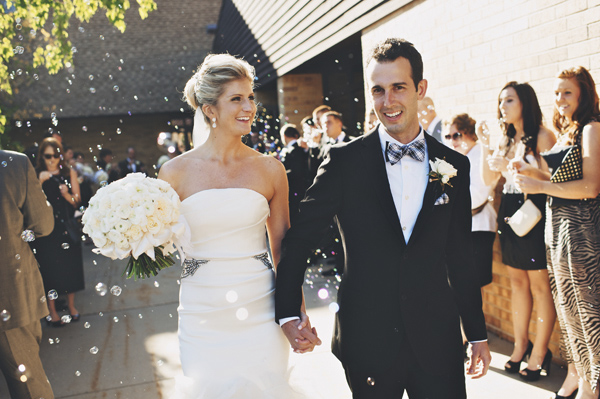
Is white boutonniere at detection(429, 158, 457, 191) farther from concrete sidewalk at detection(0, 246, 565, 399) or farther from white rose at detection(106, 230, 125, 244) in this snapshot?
white rose at detection(106, 230, 125, 244)

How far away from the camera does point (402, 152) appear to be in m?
2.28

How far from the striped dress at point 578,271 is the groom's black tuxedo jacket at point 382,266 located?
1397 millimetres

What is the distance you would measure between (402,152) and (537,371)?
9.06ft

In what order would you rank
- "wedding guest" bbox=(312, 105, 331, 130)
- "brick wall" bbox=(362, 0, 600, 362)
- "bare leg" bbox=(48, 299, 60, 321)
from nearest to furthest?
"brick wall" bbox=(362, 0, 600, 362) < "bare leg" bbox=(48, 299, 60, 321) < "wedding guest" bbox=(312, 105, 331, 130)

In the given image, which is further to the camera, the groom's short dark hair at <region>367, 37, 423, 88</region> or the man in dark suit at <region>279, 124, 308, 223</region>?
the man in dark suit at <region>279, 124, 308, 223</region>

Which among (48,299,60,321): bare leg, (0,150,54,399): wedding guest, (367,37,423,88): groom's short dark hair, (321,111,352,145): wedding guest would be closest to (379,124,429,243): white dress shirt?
(367,37,423,88): groom's short dark hair

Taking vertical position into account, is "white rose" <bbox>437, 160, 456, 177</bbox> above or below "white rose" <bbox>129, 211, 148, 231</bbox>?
above

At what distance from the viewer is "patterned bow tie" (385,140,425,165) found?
89.6 inches

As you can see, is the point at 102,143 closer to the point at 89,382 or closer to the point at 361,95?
the point at 361,95

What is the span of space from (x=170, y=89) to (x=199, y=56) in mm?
2316

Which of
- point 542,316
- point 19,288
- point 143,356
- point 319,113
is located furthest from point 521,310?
point 319,113

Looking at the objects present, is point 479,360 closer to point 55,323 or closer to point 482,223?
point 482,223

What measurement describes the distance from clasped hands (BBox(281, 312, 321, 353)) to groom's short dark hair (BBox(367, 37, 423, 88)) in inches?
47.9

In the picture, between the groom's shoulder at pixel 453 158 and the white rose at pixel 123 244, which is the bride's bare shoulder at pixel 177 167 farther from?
the groom's shoulder at pixel 453 158
